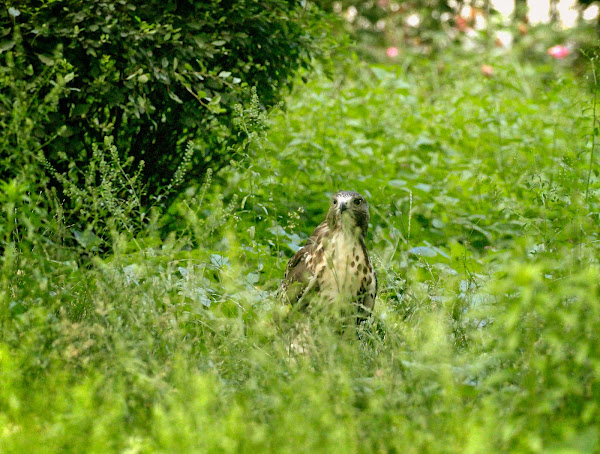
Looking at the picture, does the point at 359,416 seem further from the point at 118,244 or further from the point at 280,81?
the point at 280,81

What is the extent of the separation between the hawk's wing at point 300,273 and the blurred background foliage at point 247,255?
13 cm

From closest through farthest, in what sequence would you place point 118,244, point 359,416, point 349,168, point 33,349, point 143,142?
point 359,416
point 33,349
point 118,244
point 143,142
point 349,168

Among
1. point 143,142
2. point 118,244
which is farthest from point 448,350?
point 143,142

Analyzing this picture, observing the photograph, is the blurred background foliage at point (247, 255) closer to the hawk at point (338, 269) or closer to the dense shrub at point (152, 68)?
the dense shrub at point (152, 68)

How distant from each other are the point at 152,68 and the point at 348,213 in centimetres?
120

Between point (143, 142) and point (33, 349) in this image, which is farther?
point (143, 142)

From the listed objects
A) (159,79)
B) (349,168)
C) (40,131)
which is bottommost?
(349,168)

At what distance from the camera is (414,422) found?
2443mm

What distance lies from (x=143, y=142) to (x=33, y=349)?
7.15 feet

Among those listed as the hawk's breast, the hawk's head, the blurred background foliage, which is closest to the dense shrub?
the blurred background foliage

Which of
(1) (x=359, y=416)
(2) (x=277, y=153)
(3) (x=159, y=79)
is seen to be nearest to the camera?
(1) (x=359, y=416)

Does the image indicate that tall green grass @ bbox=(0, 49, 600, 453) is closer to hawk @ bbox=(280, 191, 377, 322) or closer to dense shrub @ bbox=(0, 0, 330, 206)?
hawk @ bbox=(280, 191, 377, 322)

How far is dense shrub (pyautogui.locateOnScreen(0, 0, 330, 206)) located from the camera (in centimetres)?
407

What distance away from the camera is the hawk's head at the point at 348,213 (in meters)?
3.98
